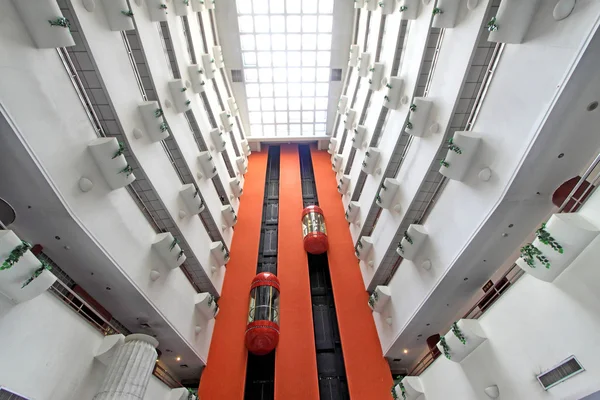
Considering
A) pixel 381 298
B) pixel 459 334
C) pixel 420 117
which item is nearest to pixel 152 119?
pixel 420 117

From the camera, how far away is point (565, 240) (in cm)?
505

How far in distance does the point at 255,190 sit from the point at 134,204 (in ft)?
40.1

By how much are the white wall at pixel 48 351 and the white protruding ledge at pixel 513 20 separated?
10.2 m

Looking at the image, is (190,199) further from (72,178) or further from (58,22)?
(58,22)

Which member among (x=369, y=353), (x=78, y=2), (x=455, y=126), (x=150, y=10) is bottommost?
(x=369, y=353)

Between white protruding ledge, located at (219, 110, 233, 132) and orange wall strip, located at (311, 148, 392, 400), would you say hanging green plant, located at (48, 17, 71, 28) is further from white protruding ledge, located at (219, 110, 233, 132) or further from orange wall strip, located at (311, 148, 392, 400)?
orange wall strip, located at (311, 148, 392, 400)

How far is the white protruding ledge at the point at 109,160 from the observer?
7.00m

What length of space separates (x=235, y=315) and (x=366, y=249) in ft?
21.7

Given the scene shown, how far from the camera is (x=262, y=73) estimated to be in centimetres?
2172

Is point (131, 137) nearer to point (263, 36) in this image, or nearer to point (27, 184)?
point (27, 184)

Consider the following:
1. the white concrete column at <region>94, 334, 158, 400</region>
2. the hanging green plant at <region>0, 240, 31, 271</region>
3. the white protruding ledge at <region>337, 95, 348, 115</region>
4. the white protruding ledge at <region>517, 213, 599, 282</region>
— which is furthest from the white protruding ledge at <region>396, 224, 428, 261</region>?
the white protruding ledge at <region>337, 95, 348, 115</region>

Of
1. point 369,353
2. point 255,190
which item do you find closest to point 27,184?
point 369,353

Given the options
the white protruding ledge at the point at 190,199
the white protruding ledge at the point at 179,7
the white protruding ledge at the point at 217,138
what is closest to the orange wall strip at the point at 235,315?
the white protruding ledge at the point at 190,199

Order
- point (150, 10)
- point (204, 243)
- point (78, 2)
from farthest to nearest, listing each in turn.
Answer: point (204, 243) → point (150, 10) → point (78, 2)
